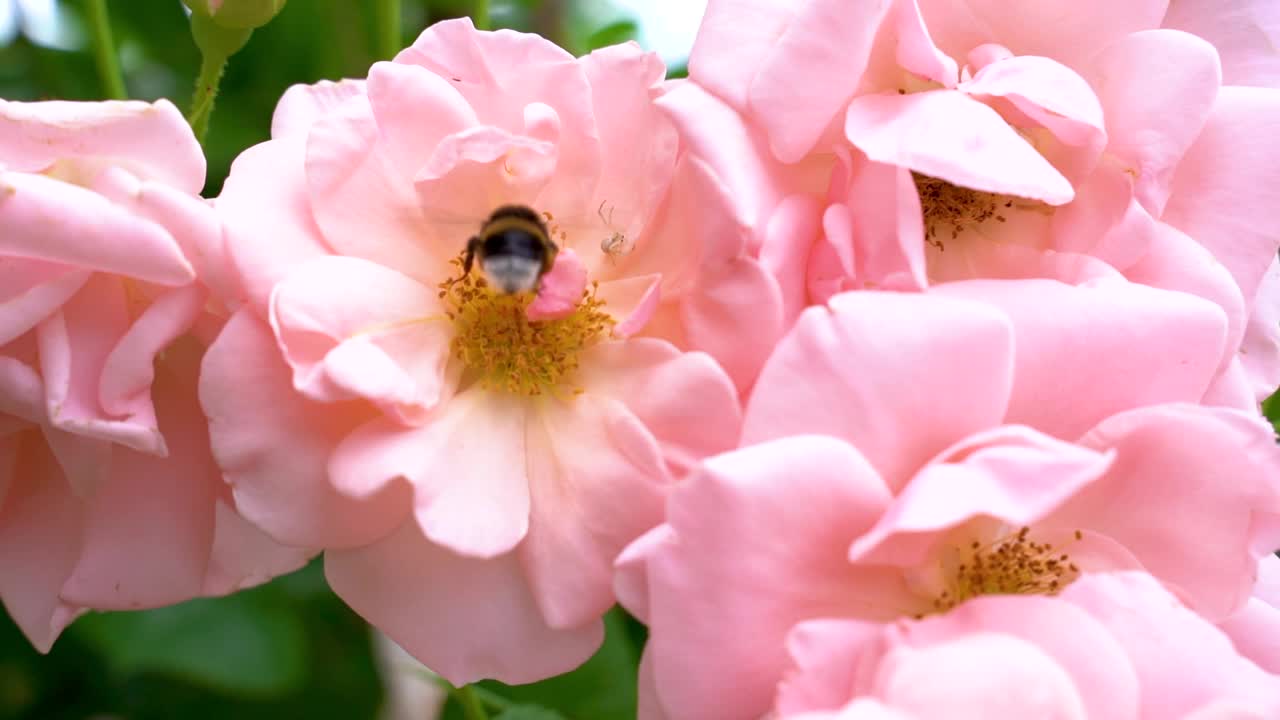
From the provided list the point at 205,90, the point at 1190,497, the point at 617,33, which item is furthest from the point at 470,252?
the point at 617,33

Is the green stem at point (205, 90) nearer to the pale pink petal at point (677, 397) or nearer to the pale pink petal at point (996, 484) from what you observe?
the pale pink petal at point (677, 397)

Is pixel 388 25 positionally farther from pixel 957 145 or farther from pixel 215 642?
pixel 215 642

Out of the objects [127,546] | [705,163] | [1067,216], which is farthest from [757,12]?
[127,546]

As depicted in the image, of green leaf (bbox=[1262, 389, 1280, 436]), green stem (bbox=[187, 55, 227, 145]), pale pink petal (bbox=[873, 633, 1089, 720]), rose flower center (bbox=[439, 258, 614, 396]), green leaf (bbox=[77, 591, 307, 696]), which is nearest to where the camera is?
pale pink petal (bbox=[873, 633, 1089, 720])

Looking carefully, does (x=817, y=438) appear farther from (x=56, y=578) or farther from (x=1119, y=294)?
(x=56, y=578)

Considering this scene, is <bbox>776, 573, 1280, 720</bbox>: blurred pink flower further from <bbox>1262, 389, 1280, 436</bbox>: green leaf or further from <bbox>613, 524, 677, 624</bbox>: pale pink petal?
<bbox>1262, 389, 1280, 436</bbox>: green leaf

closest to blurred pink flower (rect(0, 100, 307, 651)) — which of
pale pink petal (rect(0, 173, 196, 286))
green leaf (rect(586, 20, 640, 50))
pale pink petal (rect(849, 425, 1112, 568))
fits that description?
pale pink petal (rect(0, 173, 196, 286))
